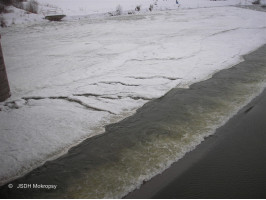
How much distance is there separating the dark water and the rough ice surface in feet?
0.48

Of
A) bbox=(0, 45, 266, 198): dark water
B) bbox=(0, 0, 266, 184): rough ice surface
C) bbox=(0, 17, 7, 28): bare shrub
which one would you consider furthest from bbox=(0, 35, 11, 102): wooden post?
bbox=(0, 17, 7, 28): bare shrub

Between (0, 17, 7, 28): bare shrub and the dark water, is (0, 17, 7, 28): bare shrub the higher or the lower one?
the higher one

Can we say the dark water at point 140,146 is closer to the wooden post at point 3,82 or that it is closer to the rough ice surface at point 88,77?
the rough ice surface at point 88,77

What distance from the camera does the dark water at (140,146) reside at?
161cm

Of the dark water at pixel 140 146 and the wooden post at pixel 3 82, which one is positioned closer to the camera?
the dark water at pixel 140 146

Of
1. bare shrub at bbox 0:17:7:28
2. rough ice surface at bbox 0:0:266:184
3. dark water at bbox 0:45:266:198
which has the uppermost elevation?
bare shrub at bbox 0:17:7:28

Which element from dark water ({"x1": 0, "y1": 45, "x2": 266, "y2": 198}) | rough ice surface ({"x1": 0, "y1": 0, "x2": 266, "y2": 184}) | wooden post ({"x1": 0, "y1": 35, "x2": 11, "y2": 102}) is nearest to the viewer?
dark water ({"x1": 0, "y1": 45, "x2": 266, "y2": 198})

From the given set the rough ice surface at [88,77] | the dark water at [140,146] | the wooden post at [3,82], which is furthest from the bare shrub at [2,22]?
the dark water at [140,146]

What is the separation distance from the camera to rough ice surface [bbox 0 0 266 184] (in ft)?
7.00

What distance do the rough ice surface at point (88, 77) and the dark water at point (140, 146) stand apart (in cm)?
15

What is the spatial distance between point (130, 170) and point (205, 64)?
9.48 ft

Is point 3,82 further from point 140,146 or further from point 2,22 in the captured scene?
point 2,22

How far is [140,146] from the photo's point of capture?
2.01 metres

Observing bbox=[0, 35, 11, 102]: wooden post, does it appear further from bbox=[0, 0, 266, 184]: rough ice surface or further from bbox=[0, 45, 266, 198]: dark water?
bbox=[0, 45, 266, 198]: dark water
